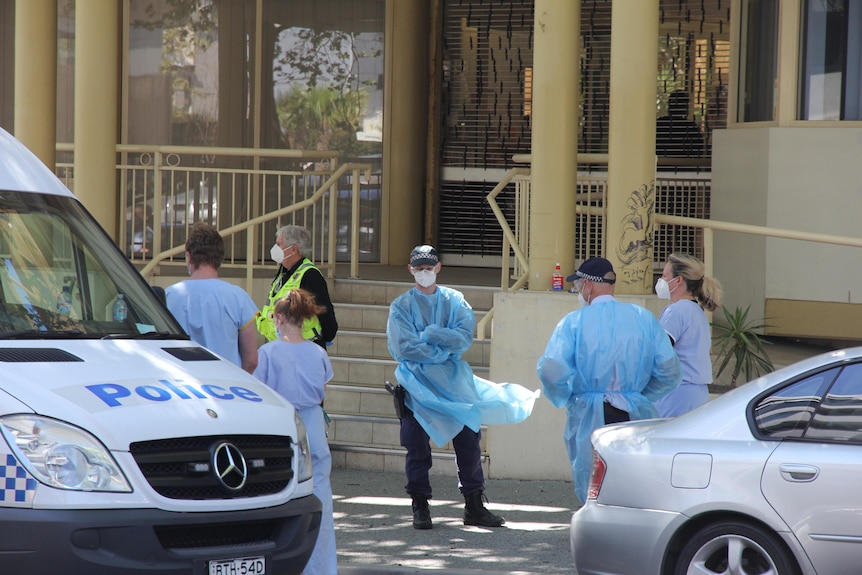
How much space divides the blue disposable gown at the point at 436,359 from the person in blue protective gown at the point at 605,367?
1.05 metres

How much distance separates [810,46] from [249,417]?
282 inches

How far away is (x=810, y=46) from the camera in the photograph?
34.1ft

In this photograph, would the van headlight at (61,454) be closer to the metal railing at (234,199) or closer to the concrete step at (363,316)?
the concrete step at (363,316)

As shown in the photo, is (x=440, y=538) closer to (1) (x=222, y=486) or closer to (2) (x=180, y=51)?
(1) (x=222, y=486)

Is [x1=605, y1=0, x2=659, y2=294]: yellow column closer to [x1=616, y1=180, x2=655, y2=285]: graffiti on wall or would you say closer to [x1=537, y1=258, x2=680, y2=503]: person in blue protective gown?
[x1=616, y1=180, x2=655, y2=285]: graffiti on wall

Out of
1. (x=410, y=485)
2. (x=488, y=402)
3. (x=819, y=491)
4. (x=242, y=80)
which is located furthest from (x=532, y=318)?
(x=242, y=80)

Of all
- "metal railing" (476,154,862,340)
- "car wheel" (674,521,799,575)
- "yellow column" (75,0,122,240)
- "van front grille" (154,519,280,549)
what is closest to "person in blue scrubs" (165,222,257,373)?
"van front grille" (154,519,280,549)

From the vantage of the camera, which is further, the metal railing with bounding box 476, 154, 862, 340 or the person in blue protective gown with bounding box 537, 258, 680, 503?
the metal railing with bounding box 476, 154, 862, 340

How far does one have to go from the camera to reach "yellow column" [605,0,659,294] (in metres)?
8.60

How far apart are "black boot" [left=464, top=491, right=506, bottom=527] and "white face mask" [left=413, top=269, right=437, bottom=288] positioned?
1339 millimetres

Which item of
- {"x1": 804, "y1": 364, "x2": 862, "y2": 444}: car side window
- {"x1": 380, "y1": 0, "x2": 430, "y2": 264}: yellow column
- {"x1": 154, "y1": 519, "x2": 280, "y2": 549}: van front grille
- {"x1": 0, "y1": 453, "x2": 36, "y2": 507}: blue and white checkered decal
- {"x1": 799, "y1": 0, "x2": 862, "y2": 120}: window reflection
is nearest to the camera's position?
{"x1": 0, "y1": 453, "x2": 36, "y2": 507}: blue and white checkered decal

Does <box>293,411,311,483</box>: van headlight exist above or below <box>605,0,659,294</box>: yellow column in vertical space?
below

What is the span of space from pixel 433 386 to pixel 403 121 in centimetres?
616

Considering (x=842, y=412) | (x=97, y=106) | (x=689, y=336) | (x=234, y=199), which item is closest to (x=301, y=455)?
(x=842, y=412)
